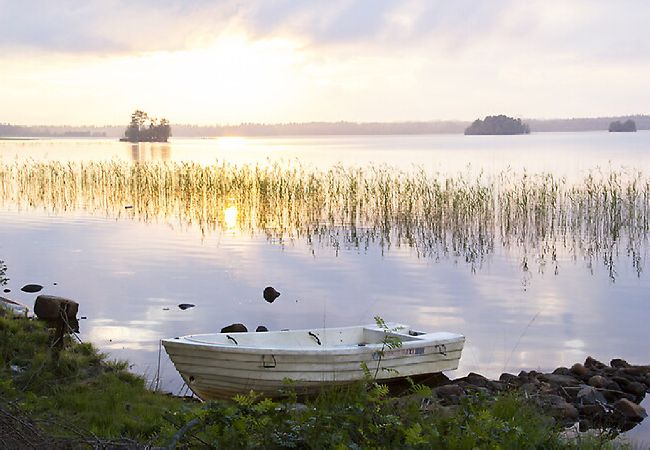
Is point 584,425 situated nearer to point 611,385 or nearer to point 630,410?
point 630,410

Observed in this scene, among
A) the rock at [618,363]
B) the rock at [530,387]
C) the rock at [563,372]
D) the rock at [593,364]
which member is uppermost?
the rock at [530,387]

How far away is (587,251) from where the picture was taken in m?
19.9

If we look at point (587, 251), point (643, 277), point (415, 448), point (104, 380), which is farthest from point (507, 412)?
point (587, 251)

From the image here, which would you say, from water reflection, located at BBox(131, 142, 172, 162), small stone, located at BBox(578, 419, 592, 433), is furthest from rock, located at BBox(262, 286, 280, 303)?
water reflection, located at BBox(131, 142, 172, 162)

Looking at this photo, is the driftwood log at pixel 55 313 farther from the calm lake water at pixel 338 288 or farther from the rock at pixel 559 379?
the rock at pixel 559 379

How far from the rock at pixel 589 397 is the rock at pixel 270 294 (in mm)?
7433

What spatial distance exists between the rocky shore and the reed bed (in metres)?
8.11

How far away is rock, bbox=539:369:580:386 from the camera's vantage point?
10.6 metres

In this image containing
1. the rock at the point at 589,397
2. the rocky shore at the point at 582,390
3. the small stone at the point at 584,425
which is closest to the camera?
the small stone at the point at 584,425

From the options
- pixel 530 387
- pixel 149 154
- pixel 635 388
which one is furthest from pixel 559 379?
pixel 149 154

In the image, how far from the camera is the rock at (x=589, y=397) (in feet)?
32.0

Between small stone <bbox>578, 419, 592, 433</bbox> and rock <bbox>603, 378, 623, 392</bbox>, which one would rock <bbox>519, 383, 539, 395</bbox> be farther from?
rock <bbox>603, 378, 623, 392</bbox>

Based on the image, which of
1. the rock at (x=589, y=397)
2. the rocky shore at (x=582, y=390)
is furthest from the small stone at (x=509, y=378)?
the rock at (x=589, y=397)

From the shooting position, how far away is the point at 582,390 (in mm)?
9969
